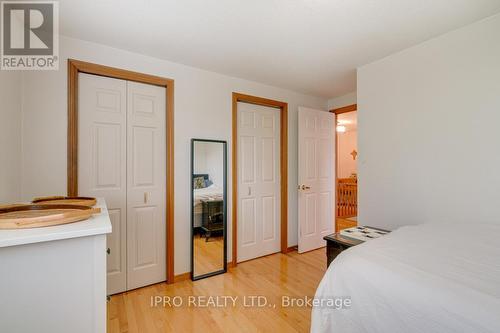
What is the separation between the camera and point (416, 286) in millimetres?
903

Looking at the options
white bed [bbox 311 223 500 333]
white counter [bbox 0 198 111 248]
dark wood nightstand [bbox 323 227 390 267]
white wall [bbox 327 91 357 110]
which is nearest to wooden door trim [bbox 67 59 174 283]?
white counter [bbox 0 198 111 248]

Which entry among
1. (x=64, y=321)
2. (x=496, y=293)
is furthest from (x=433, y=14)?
(x=64, y=321)

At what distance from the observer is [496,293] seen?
2.68 ft

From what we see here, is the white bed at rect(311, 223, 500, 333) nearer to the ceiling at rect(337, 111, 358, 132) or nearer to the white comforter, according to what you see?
the white comforter

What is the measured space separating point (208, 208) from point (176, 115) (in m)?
1.10

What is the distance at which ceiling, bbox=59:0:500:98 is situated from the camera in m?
1.55

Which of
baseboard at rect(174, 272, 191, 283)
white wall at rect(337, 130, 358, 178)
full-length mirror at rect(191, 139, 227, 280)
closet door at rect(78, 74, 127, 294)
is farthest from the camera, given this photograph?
white wall at rect(337, 130, 358, 178)

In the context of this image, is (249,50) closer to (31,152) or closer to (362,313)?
(31,152)

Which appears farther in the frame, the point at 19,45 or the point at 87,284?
the point at 19,45

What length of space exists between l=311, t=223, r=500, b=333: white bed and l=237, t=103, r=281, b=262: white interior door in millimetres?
1848

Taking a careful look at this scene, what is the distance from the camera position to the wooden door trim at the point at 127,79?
193 cm

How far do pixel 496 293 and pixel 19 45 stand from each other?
302 cm

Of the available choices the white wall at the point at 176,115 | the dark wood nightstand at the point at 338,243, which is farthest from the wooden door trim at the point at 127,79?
the dark wood nightstand at the point at 338,243

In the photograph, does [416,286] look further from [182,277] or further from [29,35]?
[29,35]
